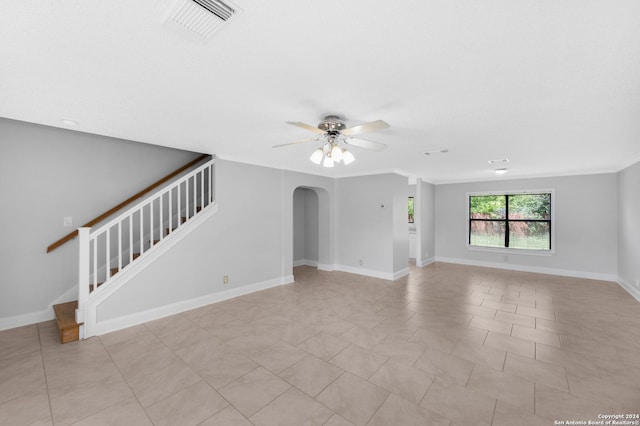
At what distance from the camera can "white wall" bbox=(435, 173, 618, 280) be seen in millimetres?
5777

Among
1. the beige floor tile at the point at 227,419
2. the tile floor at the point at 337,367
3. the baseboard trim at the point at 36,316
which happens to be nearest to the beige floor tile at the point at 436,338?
the tile floor at the point at 337,367

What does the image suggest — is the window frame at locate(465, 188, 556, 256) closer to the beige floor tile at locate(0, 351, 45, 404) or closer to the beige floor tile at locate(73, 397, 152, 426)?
the beige floor tile at locate(73, 397, 152, 426)

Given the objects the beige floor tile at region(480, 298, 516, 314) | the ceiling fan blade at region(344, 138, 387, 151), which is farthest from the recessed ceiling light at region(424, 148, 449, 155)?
the beige floor tile at region(480, 298, 516, 314)

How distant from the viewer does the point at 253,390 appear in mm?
2223

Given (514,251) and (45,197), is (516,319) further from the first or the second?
(45,197)

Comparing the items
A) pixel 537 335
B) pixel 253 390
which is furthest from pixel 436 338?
pixel 253 390

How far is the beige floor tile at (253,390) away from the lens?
2.05m

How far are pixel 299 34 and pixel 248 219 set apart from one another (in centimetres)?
379

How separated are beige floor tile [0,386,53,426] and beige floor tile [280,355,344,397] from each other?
5.59 feet

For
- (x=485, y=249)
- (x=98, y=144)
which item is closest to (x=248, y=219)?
(x=98, y=144)

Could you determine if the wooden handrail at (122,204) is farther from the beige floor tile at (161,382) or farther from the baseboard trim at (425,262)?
the baseboard trim at (425,262)

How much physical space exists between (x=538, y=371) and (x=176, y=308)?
4.32 meters

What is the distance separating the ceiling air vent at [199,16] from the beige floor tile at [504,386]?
3101 millimetres

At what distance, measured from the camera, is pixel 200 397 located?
2.13 m
